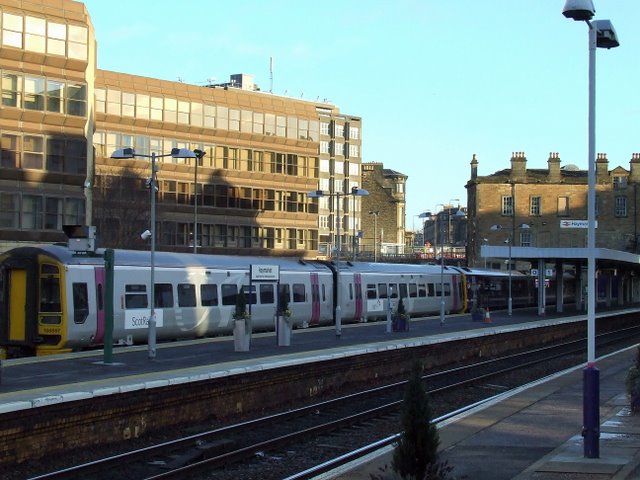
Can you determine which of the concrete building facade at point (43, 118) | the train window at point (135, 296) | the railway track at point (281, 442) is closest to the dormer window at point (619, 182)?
the concrete building facade at point (43, 118)

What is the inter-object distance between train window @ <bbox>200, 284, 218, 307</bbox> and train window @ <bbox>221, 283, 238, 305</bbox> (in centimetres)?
51

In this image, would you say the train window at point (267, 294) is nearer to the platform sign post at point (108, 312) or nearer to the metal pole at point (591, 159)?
the platform sign post at point (108, 312)

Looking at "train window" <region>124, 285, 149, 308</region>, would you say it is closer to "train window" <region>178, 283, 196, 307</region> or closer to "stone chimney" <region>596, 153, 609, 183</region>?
"train window" <region>178, 283, 196, 307</region>

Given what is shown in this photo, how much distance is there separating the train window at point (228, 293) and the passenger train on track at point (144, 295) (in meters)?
0.03

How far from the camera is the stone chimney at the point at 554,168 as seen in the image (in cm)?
9619

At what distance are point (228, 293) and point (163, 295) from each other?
3.63 meters

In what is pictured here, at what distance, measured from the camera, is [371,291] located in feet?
144

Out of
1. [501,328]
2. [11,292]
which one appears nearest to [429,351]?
[501,328]

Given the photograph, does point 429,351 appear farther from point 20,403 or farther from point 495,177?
point 495,177

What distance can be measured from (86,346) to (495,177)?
244 feet

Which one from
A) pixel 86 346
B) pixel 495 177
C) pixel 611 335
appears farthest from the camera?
pixel 495 177

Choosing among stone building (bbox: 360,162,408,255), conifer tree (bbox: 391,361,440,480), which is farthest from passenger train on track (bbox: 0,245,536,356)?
stone building (bbox: 360,162,408,255)

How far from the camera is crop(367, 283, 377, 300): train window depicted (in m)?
43.7

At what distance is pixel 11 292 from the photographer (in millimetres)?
26656
